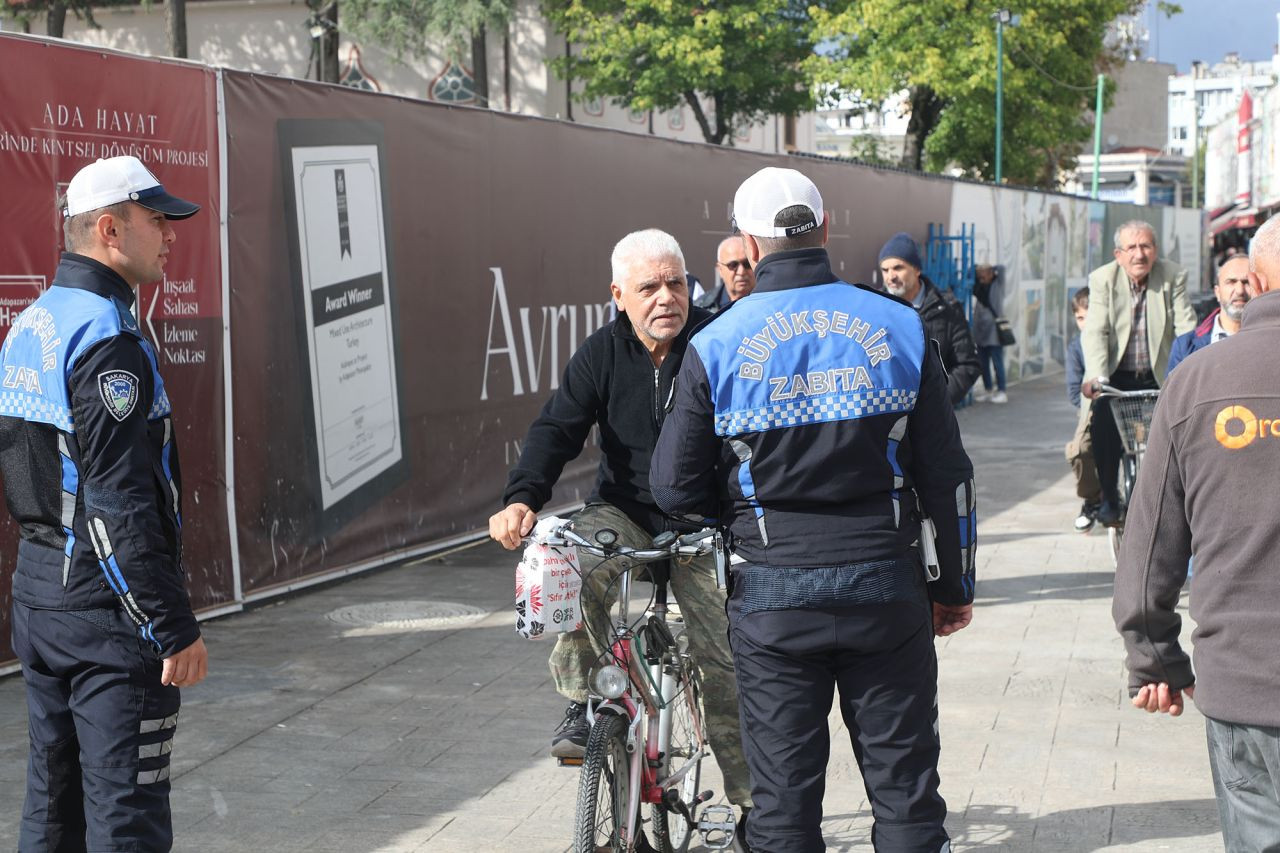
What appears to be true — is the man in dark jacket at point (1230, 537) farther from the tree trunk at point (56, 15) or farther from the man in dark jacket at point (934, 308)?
the tree trunk at point (56, 15)

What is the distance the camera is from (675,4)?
39312 mm

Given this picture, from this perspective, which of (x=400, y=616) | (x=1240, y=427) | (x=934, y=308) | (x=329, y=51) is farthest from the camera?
(x=329, y=51)

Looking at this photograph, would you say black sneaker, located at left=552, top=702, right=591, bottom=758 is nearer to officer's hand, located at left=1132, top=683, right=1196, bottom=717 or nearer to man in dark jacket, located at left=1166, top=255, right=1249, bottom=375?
officer's hand, located at left=1132, top=683, right=1196, bottom=717

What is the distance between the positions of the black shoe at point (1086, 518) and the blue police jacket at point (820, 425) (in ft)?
24.3

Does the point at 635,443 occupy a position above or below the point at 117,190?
below

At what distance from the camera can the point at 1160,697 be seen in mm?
3197

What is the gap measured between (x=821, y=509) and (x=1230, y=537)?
90 centimetres

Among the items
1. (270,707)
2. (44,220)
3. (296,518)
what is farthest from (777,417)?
(296,518)

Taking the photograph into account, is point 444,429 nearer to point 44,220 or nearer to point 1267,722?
point 44,220

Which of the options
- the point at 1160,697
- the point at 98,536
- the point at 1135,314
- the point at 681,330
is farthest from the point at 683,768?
the point at 1135,314

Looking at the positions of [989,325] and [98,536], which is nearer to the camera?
[98,536]

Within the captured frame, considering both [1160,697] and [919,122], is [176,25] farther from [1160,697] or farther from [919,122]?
[1160,697]

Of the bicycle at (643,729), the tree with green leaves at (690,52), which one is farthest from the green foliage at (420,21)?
the bicycle at (643,729)

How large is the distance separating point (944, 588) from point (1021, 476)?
10539 millimetres
